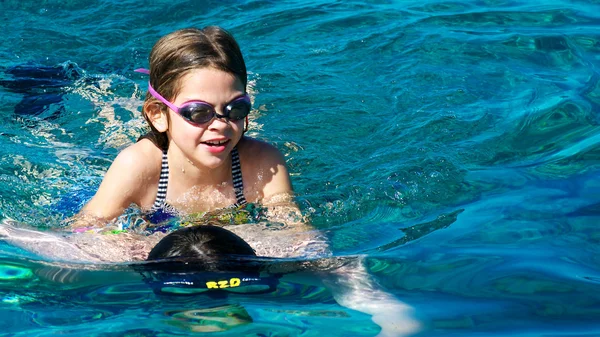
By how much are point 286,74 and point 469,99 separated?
151cm

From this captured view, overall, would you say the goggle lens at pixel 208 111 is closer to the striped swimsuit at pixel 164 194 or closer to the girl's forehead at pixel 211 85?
the girl's forehead at pixel 211 85

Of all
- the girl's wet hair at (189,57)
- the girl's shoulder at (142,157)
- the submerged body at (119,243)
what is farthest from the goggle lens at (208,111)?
the submerged body at (119,243)

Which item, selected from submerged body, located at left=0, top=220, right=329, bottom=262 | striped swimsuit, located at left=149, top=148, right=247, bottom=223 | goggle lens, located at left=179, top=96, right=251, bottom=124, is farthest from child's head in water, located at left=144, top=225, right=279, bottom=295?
striped swimsuit, located at left=149, top=148, right=247, bottom=223

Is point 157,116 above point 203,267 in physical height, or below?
above

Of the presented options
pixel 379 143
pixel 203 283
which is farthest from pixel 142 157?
pixel 379 143

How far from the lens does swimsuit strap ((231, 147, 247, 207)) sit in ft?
15.1

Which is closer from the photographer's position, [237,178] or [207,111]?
[207,111]

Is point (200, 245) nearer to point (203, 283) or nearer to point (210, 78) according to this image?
point (203, 283)

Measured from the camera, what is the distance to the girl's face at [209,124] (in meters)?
4.05

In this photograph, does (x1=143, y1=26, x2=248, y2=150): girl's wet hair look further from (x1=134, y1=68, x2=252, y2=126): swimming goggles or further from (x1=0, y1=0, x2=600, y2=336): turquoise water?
(x1=0, y1=0, x2=600, y2=336): turquoise water

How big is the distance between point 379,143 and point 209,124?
1.78 meters

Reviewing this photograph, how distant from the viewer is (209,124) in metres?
4.10

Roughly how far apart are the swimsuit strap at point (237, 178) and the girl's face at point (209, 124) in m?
0.31

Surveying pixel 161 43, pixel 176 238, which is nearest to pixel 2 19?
pixel 161 43
